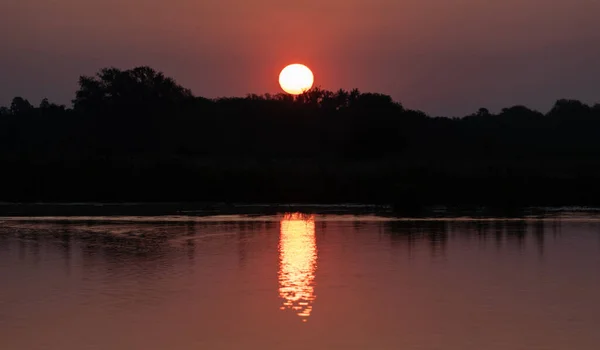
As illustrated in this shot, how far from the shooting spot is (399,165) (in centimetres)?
5984

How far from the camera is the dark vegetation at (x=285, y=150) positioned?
2224 inches

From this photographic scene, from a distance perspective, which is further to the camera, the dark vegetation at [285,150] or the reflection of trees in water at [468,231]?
the dark vegetation at [285,150]

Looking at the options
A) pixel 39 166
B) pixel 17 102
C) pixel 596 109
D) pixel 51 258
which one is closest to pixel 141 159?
pixel 39 166

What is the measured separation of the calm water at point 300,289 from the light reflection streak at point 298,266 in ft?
0.20

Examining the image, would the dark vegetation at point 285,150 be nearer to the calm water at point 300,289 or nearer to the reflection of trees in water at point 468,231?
the reflection of trees in water at point 468,231

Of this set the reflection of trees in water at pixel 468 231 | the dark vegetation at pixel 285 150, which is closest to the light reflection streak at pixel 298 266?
the reflection of trees in water at pixel 468 231

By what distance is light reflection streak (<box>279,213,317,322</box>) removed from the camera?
17.6m

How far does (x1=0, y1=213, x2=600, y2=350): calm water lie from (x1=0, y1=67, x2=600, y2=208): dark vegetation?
72.0 ft

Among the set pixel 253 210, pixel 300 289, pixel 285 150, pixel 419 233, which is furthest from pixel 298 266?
pixel 285 150

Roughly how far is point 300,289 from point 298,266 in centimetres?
394

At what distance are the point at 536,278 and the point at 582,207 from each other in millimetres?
31772

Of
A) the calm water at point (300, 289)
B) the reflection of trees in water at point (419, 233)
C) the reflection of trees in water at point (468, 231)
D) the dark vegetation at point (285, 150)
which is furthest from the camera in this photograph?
the dark vegetation at point (285, 150)

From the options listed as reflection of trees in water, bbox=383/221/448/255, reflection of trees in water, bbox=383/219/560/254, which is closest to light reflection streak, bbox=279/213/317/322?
reflection of trees in water, bbox=383/221/448/255

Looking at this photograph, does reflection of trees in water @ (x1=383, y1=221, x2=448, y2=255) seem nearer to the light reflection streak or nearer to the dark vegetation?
the light reflection streak
